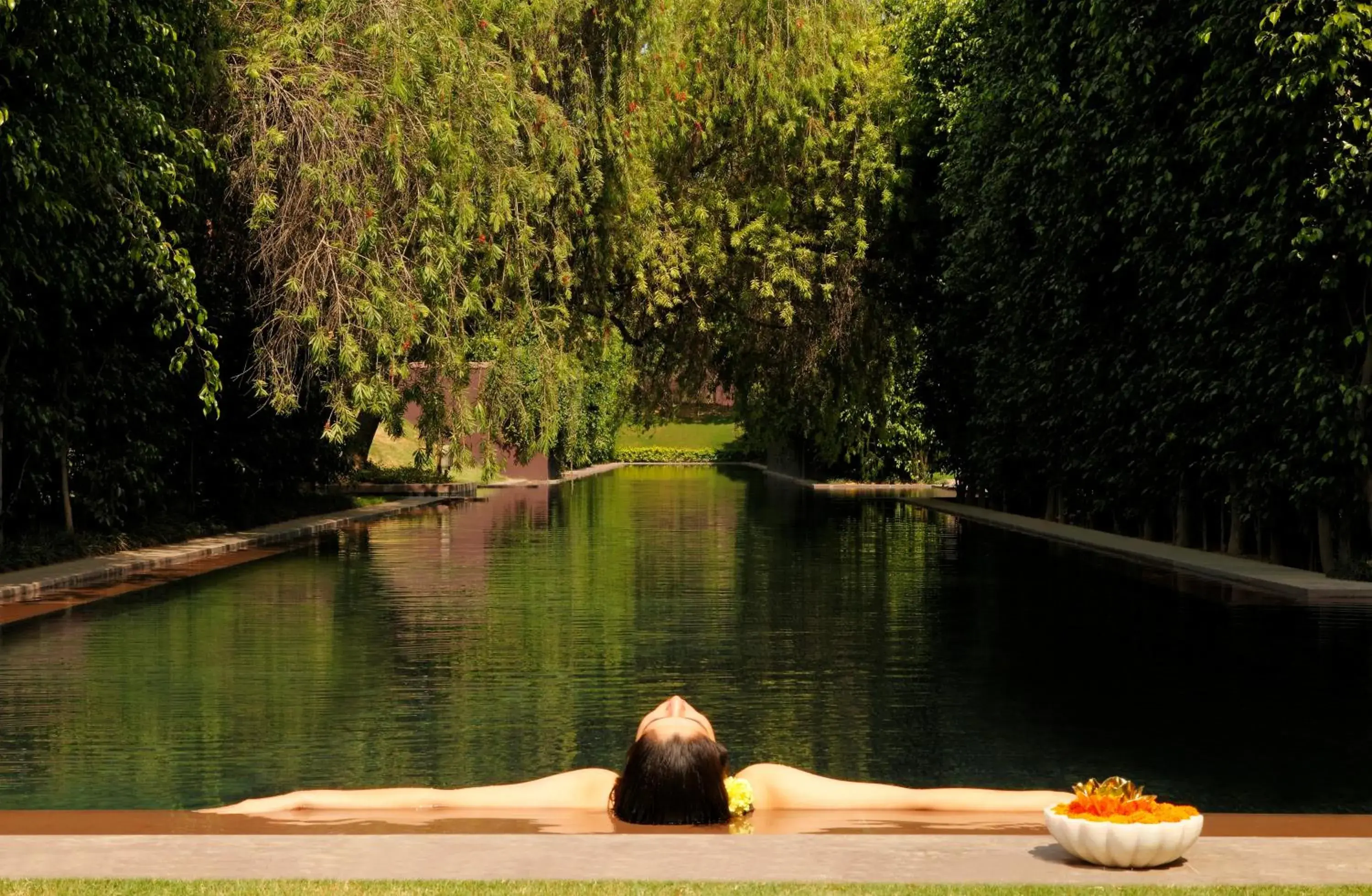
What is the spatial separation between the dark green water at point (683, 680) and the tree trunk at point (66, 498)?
9.31 ft

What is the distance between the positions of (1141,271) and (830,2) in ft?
45.2

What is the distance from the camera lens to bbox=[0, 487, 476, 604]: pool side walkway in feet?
67.7

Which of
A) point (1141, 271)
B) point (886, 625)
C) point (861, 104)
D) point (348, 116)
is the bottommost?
point (886, 625)

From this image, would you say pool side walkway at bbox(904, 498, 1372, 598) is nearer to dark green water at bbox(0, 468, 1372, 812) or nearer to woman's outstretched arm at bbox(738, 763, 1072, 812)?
dark green water at bbox(0, 468, 1372, 812)

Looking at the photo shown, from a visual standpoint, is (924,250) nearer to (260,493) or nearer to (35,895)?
(260,493)

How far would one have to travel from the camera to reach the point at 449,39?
26.5 metres

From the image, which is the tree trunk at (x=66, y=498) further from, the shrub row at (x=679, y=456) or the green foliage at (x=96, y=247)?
the shrub row at (x=679, y=456)

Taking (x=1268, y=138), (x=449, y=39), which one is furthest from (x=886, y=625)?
(x=449, y=39)

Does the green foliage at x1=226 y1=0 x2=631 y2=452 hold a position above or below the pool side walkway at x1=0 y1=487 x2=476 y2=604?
above

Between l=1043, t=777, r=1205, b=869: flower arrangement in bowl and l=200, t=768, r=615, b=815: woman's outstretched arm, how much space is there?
6.87 feet

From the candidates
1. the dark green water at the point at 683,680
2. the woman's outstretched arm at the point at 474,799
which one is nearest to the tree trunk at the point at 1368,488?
the dark green water at the point at 683,680

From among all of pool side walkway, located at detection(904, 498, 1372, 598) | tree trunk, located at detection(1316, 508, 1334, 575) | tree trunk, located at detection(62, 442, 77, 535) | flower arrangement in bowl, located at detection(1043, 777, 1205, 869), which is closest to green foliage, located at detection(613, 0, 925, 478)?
pool side walkway, located at detection(904, 498, 1372, 598)

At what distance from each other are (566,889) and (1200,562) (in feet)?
67.0

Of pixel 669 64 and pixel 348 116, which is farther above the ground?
pixel 669 64
